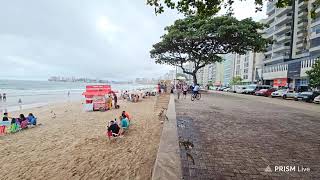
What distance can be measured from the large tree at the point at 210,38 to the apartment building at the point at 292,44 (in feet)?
51.4

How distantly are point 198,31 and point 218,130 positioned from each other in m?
21.0

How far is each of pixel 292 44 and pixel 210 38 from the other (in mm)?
33047

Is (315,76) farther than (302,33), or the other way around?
(302,33)

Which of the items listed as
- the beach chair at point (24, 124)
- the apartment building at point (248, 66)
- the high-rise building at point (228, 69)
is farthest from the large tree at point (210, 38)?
the high-rise building at point (228, 69)

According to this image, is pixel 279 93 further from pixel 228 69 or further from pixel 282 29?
pixel 228 69

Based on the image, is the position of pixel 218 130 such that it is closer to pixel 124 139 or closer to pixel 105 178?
pixel 124 139

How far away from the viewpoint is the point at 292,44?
1975 inches

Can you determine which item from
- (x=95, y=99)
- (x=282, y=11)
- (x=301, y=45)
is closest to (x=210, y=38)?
(x=95, y=99)

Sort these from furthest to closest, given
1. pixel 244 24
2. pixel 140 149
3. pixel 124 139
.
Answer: pixel 244 24
pixel 124 139
pixel 140 149

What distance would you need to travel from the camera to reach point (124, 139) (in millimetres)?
7824

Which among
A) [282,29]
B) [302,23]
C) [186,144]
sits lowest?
[186,144]

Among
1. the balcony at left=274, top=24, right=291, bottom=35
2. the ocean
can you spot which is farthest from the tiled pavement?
the balcony at left=274, top=24, right=291, bottom=35

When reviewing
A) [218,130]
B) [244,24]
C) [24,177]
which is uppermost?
[244,24]

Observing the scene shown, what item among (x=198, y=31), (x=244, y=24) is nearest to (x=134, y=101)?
(x=198, y=31)
